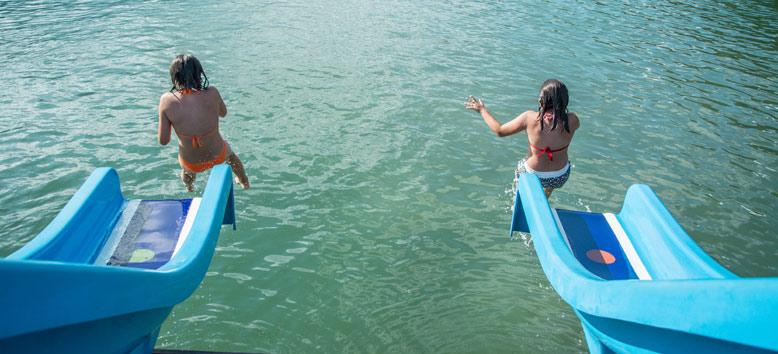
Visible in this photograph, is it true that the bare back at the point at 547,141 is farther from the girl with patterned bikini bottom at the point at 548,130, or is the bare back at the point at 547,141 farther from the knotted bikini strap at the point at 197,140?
the knotted bikini strap at the point at 197,140

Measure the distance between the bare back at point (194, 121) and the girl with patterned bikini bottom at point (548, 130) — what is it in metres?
2.54

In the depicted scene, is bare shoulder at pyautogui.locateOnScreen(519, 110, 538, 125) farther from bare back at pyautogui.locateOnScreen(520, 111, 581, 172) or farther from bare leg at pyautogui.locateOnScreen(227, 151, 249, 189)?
bare leg at pyautogui.locateOnScreen(227, 151, 249, 189)

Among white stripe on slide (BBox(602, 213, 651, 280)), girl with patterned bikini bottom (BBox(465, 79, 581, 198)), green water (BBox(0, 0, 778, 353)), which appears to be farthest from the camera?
girl with patterned bikini bottom (BBox(465, 79, 581, 198))

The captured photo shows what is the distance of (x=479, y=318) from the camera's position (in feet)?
13.6

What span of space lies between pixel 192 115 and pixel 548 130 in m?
3.34

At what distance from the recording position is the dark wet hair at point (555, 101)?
14.2 ft

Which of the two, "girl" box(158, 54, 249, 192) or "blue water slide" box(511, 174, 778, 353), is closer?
"blue water slide" box(511, 174, 778, 353)

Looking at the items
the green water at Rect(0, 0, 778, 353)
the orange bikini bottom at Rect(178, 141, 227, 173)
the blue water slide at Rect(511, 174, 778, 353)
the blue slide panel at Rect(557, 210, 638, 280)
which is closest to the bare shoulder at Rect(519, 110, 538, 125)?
the blue water slide at Rect(511, 174, 778, 353)

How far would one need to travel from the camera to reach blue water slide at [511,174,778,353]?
182 centimetres

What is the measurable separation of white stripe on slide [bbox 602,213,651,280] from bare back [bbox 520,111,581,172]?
3.00ft

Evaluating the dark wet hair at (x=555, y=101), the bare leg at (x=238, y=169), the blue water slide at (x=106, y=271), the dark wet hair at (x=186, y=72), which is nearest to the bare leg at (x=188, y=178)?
the bare leg at (x=238, y=169)

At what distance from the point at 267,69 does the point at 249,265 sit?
5.57 metres

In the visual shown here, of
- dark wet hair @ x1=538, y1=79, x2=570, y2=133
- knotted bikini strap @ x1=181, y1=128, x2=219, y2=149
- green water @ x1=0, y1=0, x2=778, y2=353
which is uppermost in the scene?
dark wet hair @ x1=538, y1=79, x2=570, y2=133

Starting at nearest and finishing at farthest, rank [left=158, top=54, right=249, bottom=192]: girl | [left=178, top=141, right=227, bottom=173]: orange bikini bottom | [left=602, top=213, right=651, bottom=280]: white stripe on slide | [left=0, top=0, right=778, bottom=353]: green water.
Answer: [left=602, top=213, right=651, bottom=280]: white stripe on slide
[left=0, top=0, right=778, bottom=353]: green water
[left=158, top=54, right=249, bottom=192]: girl
[left=178, top=141, right=227, bottom=173]: orange bikini bottom
